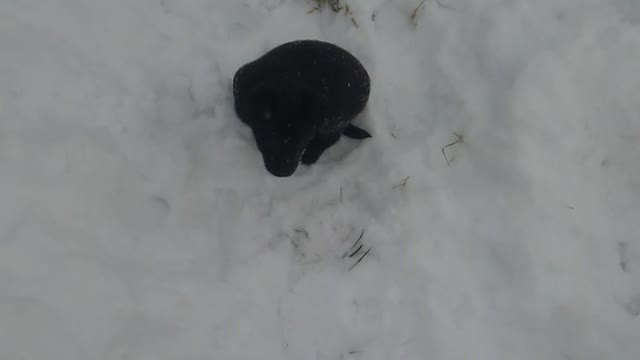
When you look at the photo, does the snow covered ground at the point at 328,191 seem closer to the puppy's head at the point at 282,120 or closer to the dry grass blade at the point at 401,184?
the dry grass blade at the point at 401,184

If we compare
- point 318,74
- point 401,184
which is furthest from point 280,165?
point 401,184

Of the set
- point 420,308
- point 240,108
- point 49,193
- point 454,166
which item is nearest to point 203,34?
point 240,108

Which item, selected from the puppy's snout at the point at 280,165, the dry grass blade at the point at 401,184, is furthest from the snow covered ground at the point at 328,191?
the puppy's snout at the point at 280,165

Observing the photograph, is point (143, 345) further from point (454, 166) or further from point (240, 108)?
point (454, 166)

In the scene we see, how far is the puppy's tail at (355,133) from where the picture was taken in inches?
108

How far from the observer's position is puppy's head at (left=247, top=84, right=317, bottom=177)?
229 cm

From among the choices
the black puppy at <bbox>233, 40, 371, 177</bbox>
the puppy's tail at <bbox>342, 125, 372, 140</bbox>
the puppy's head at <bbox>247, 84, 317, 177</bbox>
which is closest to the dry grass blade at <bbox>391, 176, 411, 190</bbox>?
the puppy's tail at <bbox>342, 125, 372, 140</bbox>

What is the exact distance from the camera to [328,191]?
2713mm

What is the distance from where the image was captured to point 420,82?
2934 millimetres

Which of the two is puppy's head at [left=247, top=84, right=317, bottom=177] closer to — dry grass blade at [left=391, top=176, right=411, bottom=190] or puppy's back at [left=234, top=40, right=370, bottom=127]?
puppy's back at [left=234, top=40, right=370, bottom=127]

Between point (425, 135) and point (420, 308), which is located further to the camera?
point (425, 135)

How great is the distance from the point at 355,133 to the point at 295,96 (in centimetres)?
56

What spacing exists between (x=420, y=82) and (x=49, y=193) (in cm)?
171

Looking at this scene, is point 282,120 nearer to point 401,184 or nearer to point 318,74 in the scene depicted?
point 318,74
